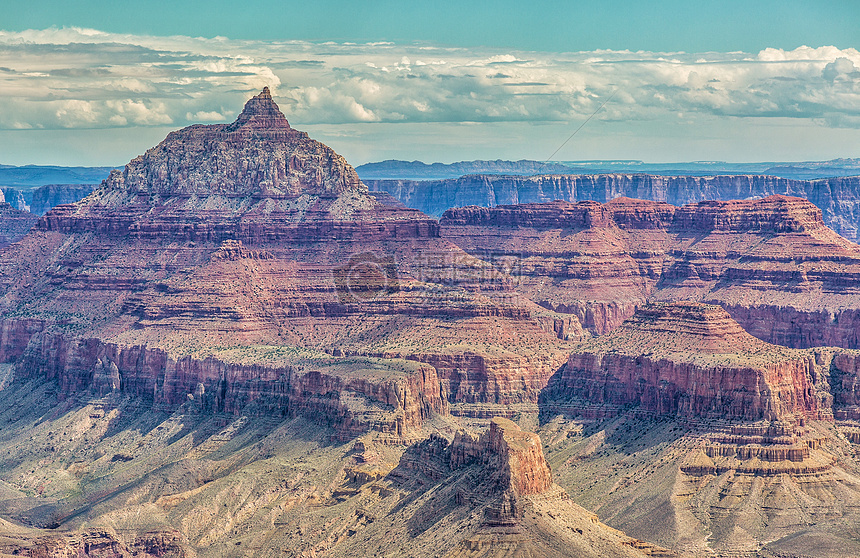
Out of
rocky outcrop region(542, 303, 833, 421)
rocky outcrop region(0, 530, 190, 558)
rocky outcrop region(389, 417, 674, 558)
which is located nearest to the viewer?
rocky outcrop region(389, 417, 674, 558)

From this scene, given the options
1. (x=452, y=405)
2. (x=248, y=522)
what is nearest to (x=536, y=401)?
(x=452, y=405)

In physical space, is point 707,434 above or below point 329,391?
below

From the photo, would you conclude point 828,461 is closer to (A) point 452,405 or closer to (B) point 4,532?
(A) point 452,405

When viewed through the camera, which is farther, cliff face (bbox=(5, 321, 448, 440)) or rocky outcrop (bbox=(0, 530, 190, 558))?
cliff face (bbox=(5, 321, 448, 440))

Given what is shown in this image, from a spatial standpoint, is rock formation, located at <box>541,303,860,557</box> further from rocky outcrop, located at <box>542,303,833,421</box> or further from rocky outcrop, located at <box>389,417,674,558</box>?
rocky outcrop, located at <box>389,417,674,558</box>

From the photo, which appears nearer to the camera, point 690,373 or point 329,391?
point 690,373

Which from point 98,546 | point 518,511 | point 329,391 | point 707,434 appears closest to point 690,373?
point 707,434

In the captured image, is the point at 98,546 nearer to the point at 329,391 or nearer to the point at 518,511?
the point at 329,391

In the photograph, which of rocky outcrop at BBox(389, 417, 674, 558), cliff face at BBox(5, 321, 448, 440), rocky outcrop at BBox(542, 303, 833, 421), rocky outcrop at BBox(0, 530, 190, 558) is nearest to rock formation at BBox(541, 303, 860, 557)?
rocky outcrop at BBox(542, 303, 833, 421)

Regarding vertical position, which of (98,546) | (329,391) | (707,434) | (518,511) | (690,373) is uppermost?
(690,373)
